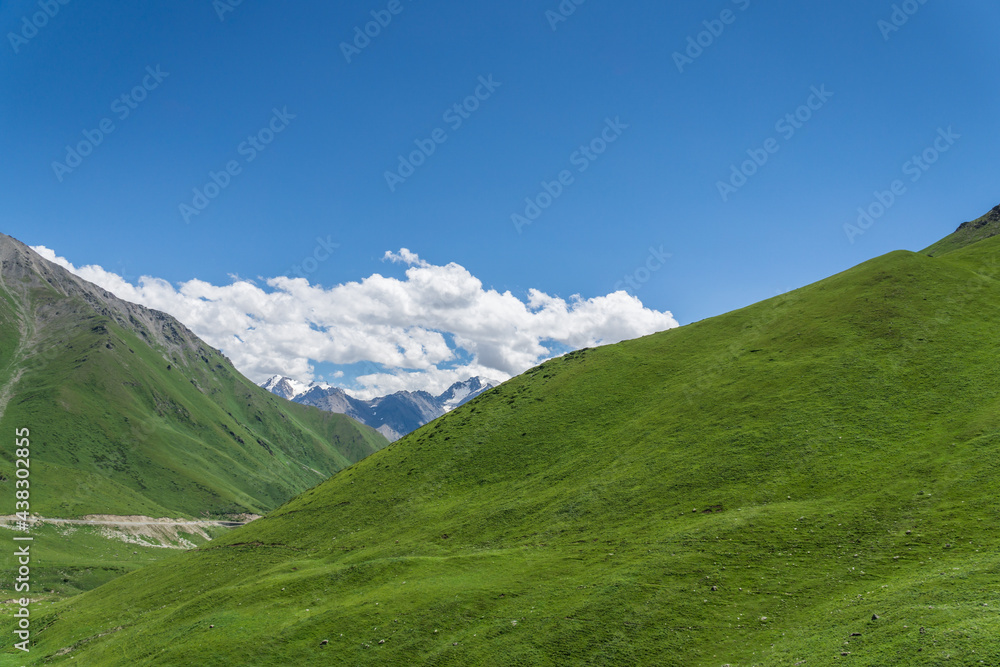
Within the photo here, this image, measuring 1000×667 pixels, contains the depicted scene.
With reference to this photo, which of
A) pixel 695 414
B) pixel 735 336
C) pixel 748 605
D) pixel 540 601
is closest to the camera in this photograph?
pixel 748 605

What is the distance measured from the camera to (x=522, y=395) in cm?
8931

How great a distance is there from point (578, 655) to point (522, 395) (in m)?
60.1

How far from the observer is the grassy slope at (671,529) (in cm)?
2959

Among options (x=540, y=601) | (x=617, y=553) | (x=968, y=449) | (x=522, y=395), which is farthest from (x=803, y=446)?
(x=522, y=395)

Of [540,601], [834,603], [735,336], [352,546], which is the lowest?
[834,603]

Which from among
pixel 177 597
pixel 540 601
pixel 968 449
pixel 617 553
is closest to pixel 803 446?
pixel 968 449

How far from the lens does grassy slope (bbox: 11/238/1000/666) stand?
29.6 metres

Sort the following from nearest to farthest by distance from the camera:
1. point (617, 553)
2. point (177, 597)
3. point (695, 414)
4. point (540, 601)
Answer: point (540, 601) < point (617, 553) < point (177, 597) < point (695, 414)

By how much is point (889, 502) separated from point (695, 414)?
2573cm

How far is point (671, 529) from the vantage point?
41.7 metres

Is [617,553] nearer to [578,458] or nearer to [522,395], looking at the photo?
[578,458]

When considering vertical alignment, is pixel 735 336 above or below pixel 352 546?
above

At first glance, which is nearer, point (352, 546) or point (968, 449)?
point (968, 449)

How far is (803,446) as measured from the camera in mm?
49344
